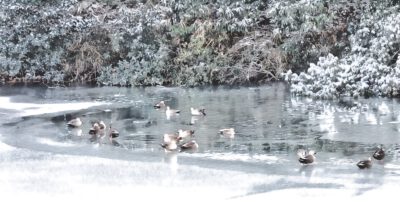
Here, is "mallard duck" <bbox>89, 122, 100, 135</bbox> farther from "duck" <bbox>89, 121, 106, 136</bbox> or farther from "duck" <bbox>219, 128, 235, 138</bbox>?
"duck" <bbox>219, 128, 235, 138</bbox>

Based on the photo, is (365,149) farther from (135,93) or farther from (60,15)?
(60,15)

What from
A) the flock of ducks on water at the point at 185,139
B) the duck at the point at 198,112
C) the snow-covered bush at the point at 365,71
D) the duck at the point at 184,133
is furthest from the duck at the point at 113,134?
the snow-covered bush at the point at 365,71

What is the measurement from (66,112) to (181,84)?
663 cm

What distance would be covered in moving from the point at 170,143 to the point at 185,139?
0.83m

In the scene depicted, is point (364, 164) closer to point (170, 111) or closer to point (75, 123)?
point (75, 123)

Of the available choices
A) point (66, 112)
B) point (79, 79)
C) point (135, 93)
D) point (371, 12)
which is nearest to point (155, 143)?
point (66, 112)

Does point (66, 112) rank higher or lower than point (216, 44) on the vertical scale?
lower

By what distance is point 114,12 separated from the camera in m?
25.9

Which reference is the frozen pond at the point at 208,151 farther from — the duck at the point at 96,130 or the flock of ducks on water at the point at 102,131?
the duck at the point at 96,130

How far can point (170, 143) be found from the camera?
12.5 m

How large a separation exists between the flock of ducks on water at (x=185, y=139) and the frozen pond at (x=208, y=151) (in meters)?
0.13

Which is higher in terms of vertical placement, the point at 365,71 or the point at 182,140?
the point at 365,71

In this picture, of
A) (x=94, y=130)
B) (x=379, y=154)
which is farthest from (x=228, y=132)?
(x=379, y=154)

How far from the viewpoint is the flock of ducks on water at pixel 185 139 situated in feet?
35.8
